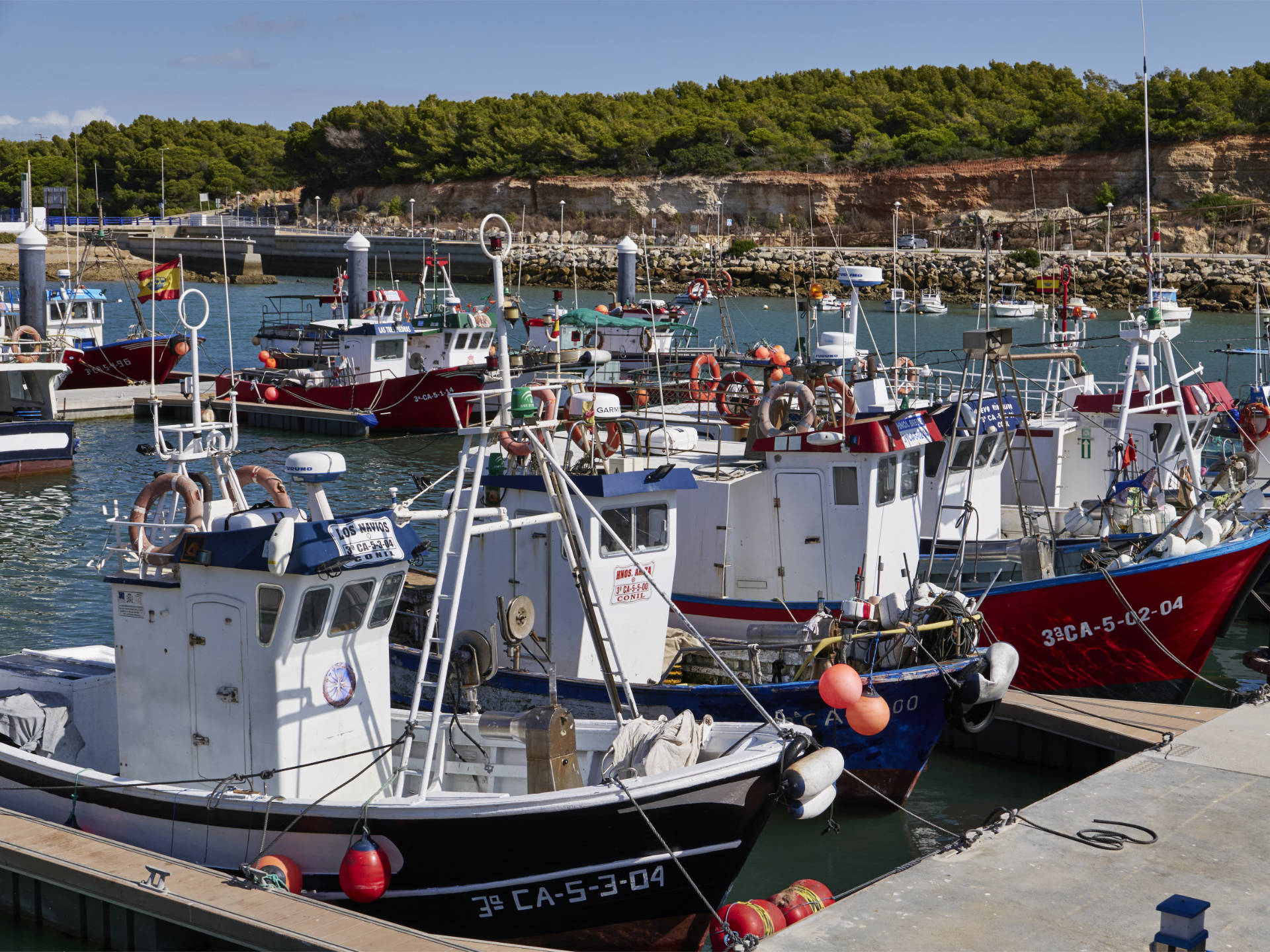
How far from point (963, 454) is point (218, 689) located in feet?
34.4

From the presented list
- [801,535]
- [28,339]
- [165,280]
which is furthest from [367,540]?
[28,339]

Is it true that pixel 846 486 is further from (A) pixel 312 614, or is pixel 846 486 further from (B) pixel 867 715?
(A) pixel 312 614

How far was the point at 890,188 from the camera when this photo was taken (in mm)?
99875

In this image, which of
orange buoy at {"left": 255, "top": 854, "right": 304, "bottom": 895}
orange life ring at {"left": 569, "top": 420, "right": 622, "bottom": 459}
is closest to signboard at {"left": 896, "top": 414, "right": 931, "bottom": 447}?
orange life ring at {"left": 569, "top": 420, "right": 622, "bottom": 459}

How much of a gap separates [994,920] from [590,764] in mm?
3085

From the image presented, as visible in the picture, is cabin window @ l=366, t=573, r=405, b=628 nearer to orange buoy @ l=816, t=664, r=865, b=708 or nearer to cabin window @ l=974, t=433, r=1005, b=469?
orange buoy @ l=816, t=664, r=865, b=708

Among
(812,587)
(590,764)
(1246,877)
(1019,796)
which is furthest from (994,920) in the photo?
(812,587)

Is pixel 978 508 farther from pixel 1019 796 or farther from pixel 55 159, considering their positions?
pixel 55 159

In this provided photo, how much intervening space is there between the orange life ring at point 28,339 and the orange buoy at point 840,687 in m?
26.4

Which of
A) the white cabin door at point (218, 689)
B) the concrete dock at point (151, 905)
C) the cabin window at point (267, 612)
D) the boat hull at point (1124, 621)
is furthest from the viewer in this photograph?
the boat hull at point (1124, 621)

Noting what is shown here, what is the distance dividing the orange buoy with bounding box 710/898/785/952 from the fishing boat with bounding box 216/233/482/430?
2542 centimetres

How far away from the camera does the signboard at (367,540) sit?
30.2ft

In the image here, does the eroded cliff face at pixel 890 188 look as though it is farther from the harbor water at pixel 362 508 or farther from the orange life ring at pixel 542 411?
the orange life ring at pixel 542 411

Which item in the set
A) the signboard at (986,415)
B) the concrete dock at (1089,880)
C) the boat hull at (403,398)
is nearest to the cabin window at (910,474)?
the signboard at (986,415)
